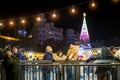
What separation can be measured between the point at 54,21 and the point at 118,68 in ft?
98.9

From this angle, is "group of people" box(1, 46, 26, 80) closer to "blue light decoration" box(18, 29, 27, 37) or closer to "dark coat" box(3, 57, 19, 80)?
"dark coat" box(3, 57, 19, 80)

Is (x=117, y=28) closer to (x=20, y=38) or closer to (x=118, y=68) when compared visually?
(x=20, y=38)

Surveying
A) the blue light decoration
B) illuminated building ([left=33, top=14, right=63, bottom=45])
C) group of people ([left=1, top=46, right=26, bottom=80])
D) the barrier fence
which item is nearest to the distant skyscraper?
illuminated building ([left=33, top=14, right=63, bottom=45])

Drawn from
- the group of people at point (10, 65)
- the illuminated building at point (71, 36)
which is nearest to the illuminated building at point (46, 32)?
the illuminated building at point (71, 36)

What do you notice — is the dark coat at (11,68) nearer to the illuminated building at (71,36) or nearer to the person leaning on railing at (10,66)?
the person leaning on railing at (10,66)

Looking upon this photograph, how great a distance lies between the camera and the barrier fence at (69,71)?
30.5 ft

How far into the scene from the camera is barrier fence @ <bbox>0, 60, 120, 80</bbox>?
929 centimetres

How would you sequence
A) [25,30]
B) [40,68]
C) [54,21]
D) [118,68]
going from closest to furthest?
[118,68] → [40,68] → [25,30] → [54,21]

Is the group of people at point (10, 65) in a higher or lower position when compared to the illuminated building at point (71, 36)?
lower

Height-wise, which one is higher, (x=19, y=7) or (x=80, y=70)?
(x=19, y=7)

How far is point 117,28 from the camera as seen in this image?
35.7 meters

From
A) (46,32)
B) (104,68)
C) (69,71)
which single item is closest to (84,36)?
(46,32)

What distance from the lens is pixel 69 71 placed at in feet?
33.0

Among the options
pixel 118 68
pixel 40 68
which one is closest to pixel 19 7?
pixel 40 68
